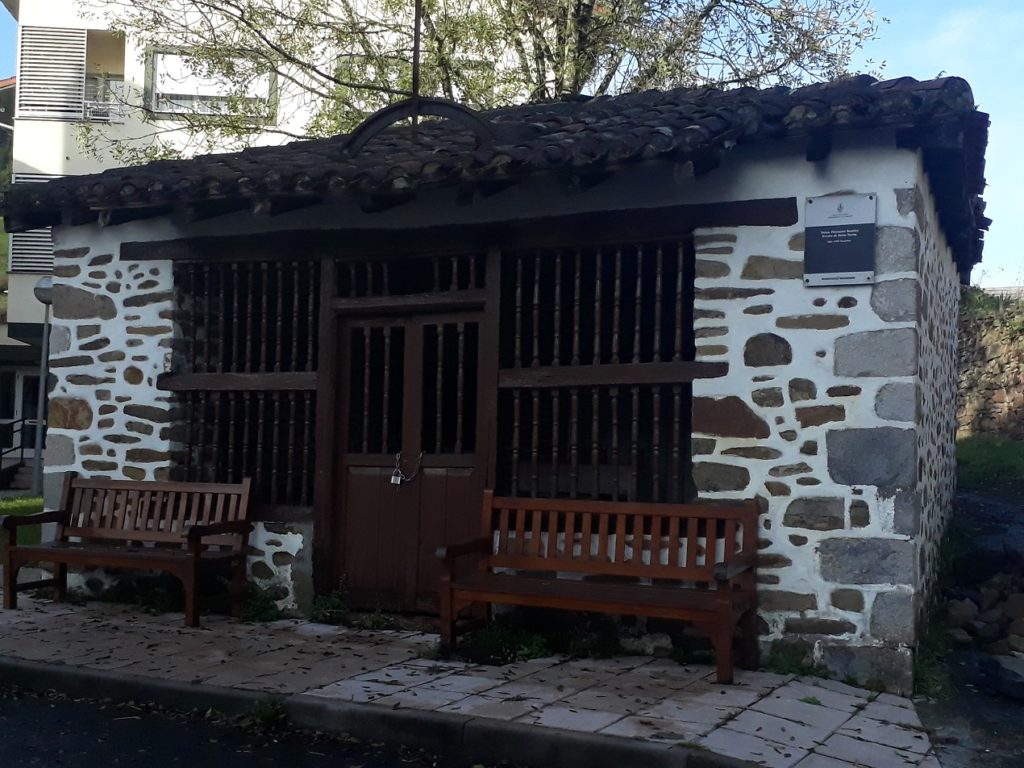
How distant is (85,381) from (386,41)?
7.17 m

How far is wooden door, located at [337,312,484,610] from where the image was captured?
6020mm

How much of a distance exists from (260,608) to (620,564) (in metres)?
2.33

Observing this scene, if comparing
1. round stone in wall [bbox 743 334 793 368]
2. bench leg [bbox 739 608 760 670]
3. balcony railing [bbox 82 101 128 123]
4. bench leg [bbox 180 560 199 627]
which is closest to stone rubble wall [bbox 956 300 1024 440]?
round stone in wall [bbox 743 334 793 368]

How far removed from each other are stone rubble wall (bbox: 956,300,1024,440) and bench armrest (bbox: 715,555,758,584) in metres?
9.43

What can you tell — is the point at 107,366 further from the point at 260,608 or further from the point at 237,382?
the point at 260,608

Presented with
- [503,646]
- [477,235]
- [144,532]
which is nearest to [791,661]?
[503,646]

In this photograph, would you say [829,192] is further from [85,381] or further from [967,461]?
[967,461]

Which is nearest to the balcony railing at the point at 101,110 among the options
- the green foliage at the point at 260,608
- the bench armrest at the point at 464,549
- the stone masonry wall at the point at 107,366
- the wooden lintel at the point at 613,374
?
the stone masonry wall at the point at 107,366

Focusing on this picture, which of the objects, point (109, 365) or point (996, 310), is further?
point (996, 310)

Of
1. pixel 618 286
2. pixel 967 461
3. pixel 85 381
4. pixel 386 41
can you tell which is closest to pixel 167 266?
pixel 85 381

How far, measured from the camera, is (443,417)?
6.29m

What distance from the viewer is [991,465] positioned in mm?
11297

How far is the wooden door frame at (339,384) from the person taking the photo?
5859 mm

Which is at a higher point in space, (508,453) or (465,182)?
(465,182)
